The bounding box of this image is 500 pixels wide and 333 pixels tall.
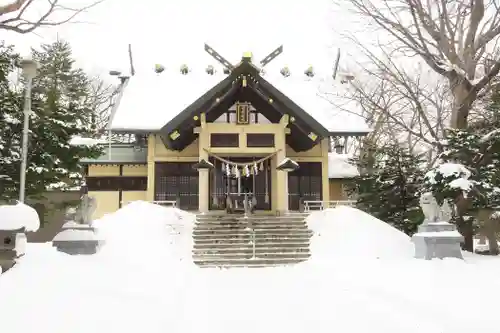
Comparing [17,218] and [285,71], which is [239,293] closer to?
[17,218]

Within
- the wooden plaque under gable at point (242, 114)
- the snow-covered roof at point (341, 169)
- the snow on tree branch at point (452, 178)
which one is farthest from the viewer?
the snow-covered roof at point (341, 169)

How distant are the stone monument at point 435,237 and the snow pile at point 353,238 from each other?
85 cm

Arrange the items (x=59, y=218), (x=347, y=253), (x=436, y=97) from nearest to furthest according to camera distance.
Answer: (x=347, y=253), (x=436, y=97), (x=59, y=218)

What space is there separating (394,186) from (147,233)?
11.8m

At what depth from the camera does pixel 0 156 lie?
16.5 m

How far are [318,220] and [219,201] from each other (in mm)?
5601

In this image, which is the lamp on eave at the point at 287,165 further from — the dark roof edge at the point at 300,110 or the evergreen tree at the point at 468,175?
the evergreen tree at the point at 468,175

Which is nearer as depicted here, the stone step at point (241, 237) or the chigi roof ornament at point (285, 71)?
the stone step at point (241, 237)

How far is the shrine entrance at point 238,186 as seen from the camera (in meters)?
20.1

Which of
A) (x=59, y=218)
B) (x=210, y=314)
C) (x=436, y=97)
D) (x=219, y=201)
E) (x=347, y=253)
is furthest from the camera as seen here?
(x=59, y=218)

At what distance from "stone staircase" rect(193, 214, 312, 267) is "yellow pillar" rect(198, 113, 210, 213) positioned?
2.24 m

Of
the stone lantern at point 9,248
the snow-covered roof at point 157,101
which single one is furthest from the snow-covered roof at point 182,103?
the stone lantern at point 9,248

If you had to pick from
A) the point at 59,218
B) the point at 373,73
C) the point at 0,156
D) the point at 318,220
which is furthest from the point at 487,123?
the point at 59,218

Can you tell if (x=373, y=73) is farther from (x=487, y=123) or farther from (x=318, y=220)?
(x=318, y=220)
